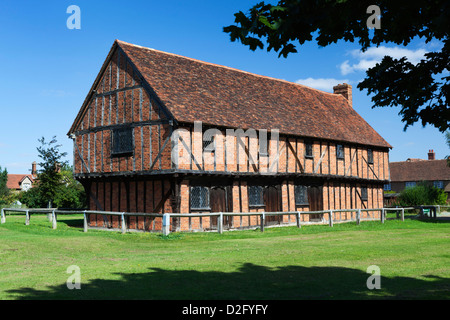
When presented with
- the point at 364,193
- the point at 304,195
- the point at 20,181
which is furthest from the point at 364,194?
the point at 20,181

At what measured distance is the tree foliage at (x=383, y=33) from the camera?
5496mm

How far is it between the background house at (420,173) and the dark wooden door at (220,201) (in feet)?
174

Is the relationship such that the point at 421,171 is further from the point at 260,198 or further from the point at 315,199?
the point at 260,198

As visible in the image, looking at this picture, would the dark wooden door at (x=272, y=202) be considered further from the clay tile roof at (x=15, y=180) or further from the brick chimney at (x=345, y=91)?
the clay tile roof at (x=15, y=180)

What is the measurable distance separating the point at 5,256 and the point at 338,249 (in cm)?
925

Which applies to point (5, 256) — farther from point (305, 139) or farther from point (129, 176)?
point (305, 139)

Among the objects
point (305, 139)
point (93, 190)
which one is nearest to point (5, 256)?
point (93, 190)

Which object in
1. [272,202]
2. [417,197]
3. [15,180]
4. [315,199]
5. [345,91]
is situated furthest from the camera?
[15,180]

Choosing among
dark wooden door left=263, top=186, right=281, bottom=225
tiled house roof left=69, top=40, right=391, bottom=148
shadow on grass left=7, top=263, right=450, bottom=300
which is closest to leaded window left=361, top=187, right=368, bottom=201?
tiled house roof left=69, top=40, right=391, bottom=148

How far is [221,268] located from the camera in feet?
32.3

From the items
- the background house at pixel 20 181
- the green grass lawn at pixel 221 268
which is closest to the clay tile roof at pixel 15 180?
the background house at pixel 20 181

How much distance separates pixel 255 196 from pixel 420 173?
2218 inches

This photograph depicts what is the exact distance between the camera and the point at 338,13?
577 cm

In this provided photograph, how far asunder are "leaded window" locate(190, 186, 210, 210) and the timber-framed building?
48mm
